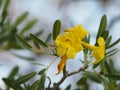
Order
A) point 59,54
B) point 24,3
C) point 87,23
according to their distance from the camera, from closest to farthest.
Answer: point 59,54
point 87,23
point 24,3

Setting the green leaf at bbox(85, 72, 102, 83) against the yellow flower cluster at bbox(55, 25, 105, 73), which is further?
the green leaf at bbox(85, 72, 102, 83)

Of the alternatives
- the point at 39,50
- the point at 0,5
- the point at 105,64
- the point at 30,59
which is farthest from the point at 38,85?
the point at 0,5

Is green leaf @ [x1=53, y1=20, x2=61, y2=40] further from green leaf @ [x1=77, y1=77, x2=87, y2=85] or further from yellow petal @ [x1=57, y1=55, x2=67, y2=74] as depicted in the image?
green leaf @ [x1=77, y1=77, x2=87, y2=85]

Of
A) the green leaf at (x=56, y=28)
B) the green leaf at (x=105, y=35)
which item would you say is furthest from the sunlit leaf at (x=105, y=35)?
the green leaf at (x=56, y=28)

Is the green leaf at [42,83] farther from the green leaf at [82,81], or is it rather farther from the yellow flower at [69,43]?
the green leaf at [82,81]

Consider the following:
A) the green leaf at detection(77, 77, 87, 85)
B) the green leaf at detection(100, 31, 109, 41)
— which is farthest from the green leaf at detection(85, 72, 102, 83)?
the green leaf at detection(100, 31, 109, 41)

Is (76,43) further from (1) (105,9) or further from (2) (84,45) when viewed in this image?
(1) (105,9)

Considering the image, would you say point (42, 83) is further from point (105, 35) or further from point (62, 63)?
point (105, 35)

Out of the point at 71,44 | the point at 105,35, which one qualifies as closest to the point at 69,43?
the point at 71,44
